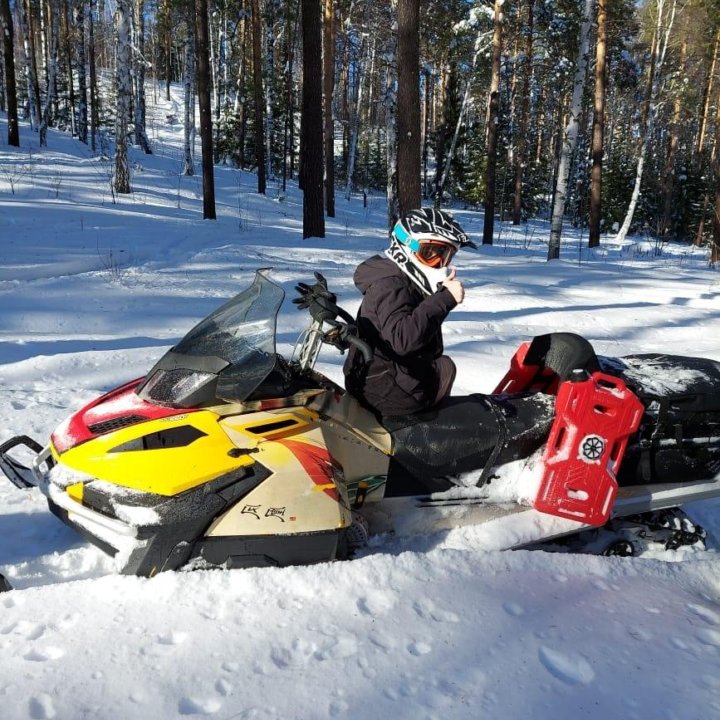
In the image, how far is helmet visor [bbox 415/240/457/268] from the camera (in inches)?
113

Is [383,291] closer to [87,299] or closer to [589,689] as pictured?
[589,689]

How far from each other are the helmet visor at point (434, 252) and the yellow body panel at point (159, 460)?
123 cm

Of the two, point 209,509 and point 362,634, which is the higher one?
point 209,509

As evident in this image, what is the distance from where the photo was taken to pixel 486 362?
18.9ft

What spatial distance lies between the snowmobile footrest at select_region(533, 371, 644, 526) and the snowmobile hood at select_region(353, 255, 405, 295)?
1.00 meters

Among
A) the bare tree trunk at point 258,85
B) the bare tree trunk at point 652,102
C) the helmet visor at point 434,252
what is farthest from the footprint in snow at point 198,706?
the bare tree trunk at point 652,102

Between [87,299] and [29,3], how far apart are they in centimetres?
2782

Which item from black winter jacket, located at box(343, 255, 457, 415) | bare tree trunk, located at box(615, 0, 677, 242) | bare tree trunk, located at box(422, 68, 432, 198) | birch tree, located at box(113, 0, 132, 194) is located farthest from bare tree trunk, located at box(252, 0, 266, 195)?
black winter jacket, located at box(343, 255, 457, 415)

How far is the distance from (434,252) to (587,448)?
1.16 metres

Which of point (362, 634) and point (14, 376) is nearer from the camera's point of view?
point (362, 634)

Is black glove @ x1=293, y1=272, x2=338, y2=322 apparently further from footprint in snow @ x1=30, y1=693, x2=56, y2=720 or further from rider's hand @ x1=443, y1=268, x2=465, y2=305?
footprint in snow @ x1=30, y1=693, x2=56, y2=720

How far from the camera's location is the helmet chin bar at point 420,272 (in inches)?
113

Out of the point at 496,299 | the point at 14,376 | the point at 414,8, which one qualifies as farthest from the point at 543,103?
the point at 14,376

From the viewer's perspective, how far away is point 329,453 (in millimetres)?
2607
